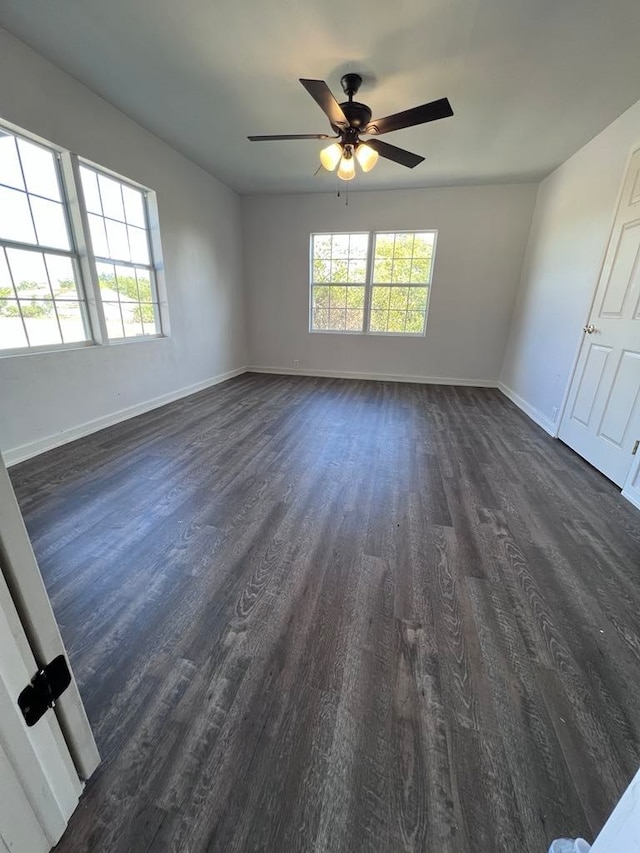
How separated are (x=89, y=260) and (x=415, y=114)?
2.99m

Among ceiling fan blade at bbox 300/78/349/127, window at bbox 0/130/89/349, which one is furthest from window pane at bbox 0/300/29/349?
ceiling fan blade at bbox 300/78/349/127

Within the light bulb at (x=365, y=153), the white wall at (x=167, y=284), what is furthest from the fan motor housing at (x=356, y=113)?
the white wall at (x=167, y=284)

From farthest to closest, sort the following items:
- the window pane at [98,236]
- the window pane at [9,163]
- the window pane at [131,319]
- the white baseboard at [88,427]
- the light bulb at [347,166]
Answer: the window pane at [131,319], the window pane at [98,236], the light bulb at [347,166], the white baseboard at [88,427], the window pane at [9,163]

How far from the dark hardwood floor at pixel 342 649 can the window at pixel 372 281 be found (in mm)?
3630

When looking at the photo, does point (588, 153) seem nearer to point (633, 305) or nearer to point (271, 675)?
point (633, 305)

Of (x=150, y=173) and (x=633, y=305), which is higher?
(x=150, y=173)

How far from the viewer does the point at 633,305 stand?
8.37ft

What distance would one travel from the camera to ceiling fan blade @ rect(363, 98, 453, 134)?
82.6 inches

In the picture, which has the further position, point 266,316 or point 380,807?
point 266,316

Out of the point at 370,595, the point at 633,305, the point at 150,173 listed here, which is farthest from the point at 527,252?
the point at 370,595

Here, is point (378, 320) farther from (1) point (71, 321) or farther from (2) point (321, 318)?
(1) point (71, 321)

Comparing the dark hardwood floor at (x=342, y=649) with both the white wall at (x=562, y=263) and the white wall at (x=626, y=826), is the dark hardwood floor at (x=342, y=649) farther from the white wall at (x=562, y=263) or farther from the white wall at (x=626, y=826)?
the white wall at (x=562, y=263)

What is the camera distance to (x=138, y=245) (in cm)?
377

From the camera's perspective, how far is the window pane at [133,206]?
3.55 meters
